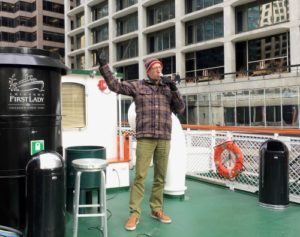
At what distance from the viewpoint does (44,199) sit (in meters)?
3.31

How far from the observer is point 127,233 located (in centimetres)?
419

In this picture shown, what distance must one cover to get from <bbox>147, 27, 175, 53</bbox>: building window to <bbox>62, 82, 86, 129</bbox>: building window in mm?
30642

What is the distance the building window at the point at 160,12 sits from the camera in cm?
3672

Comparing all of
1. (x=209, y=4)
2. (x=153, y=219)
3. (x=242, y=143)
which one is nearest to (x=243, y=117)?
(x=209, y=4)

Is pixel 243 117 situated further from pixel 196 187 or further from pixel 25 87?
pixel 25 87

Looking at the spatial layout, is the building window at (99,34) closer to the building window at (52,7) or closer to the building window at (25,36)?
the building window at (52,7)

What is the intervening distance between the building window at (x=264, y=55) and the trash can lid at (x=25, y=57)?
22413 millimetres

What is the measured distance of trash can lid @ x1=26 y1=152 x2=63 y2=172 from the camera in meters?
3.36

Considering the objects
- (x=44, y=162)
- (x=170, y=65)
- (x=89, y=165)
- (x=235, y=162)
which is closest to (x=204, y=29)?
(x=170, y=65)

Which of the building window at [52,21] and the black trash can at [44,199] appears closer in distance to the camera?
the black trash can at [44,199]

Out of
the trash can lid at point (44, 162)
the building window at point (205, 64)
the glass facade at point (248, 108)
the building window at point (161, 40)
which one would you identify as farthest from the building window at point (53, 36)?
the trash can lid at point (44, 162)

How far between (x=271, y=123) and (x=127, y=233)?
72.5ft

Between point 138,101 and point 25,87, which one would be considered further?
point 138,101

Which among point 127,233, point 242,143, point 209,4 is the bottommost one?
point 127,233
